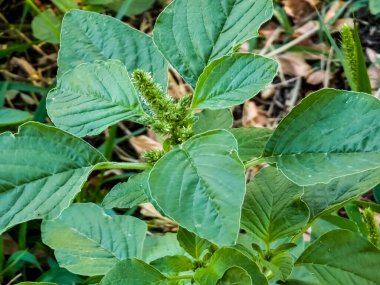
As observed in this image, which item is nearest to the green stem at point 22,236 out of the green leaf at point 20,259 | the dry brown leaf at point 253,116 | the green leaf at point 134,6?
the green leaf at point 20,259

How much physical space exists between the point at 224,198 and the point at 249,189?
1.14 feet

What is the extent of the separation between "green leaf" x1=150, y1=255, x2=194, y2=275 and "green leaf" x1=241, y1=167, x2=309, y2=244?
0.38 ft

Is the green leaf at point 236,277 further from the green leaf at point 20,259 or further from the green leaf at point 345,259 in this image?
the green leaf at point 20,259

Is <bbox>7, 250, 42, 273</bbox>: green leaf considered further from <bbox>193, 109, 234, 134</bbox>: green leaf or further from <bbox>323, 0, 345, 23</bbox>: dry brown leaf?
<bbox>323, 0, 345, 23</bbox>: dry brown leaf

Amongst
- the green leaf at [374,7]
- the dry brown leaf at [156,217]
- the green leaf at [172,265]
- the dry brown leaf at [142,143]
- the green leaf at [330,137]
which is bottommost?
the dry brown leaf at [156,217]

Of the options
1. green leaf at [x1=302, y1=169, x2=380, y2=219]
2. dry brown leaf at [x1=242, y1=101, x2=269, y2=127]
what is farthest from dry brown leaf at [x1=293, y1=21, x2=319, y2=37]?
green leaf at [x1=302, y1=169, x2=380, y2=219]

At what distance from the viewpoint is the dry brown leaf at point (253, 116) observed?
2.21 meters

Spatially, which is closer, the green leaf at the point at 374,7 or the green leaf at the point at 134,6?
the green leaf at the point at 374,7

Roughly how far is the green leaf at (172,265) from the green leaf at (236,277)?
5.1 inches

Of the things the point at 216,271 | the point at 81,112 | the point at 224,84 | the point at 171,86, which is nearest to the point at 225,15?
the point at 224,84

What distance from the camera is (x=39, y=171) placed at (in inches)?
34.8

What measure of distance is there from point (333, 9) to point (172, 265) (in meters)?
1.56

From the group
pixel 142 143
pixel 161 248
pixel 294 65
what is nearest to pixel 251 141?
pixel 161 248

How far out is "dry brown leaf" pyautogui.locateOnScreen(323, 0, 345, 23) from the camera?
7.72ft
